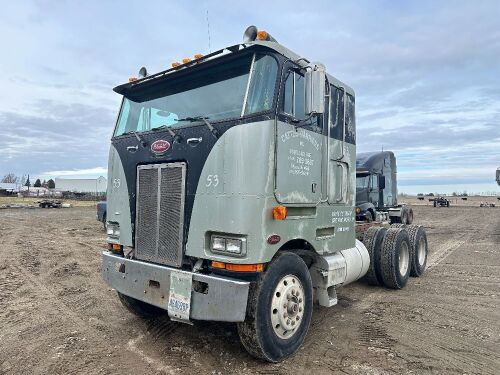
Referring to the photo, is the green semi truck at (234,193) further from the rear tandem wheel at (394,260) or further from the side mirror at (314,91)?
the rear tandem wheel at (394,260)

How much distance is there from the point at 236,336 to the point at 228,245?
62.3 inches

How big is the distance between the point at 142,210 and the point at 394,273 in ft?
Answer: 15.9

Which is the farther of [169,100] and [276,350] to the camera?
[169,100]

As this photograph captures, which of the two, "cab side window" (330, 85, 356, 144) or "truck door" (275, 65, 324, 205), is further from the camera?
"cab side window" (330, 85, 356, 144)

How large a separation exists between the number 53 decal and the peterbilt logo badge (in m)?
0.77

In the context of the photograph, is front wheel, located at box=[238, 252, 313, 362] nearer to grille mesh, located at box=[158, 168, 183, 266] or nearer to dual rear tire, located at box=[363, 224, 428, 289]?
grille mesh, located at box=[158, 168, 183, 266]

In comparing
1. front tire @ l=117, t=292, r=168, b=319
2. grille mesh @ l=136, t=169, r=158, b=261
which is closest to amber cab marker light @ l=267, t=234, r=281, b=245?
grille mesh @ l=136, t=169, r=158, b=261

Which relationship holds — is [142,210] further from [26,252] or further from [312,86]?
[26,252]

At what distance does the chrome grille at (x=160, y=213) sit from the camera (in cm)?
443

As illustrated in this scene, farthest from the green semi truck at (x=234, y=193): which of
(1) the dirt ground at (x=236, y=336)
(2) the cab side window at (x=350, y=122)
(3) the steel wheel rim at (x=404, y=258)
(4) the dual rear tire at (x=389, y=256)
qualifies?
(3) the steel wheel rim at (x=404, y=258)

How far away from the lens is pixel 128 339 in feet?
16.0

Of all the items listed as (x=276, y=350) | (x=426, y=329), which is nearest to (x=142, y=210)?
(x=276, y=350)

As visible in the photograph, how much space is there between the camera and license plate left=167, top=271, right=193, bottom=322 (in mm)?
4070

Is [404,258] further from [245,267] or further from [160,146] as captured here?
[160,146]
